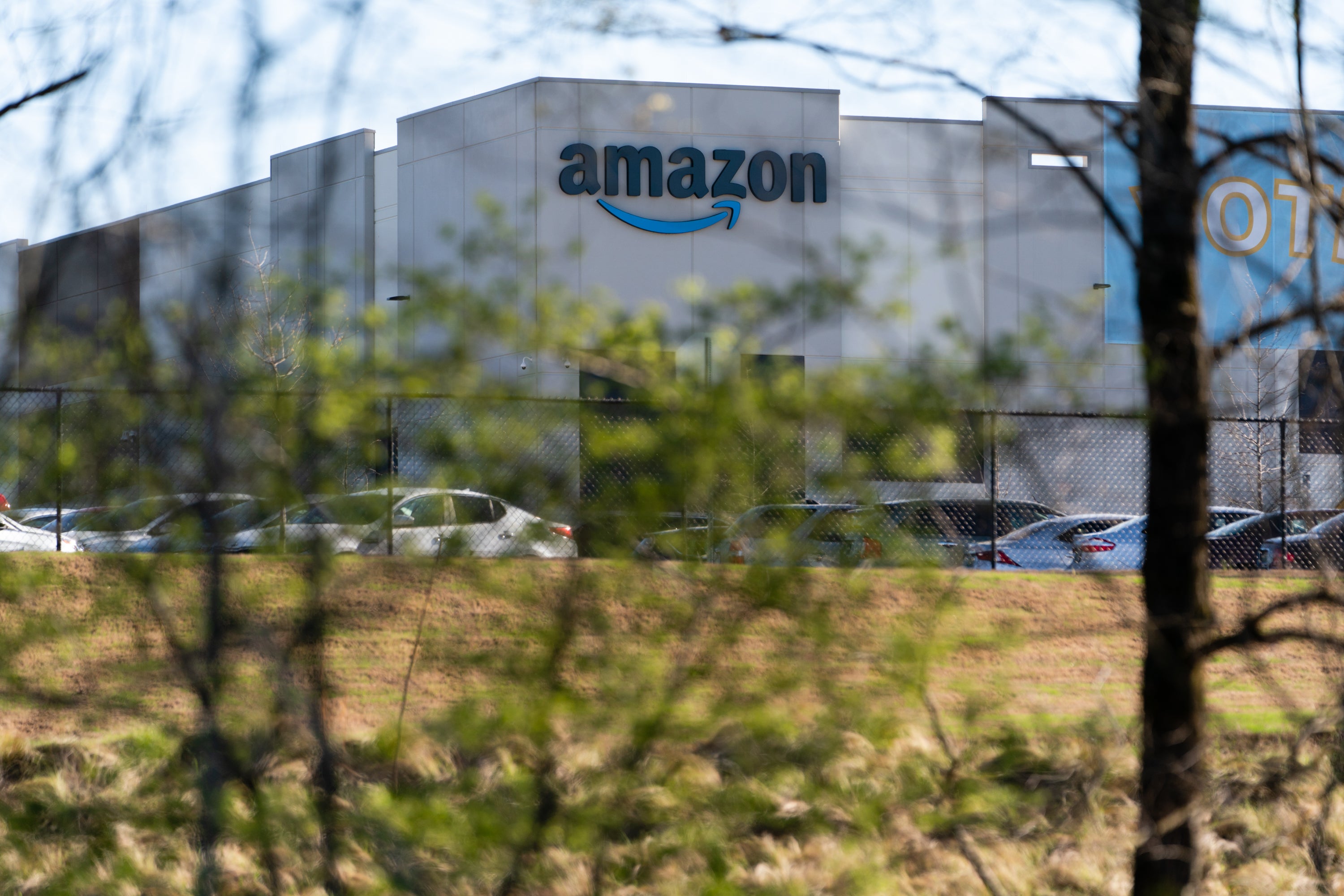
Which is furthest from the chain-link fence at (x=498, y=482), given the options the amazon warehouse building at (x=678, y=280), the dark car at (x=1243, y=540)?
the dark car at (x=1243, y=540)

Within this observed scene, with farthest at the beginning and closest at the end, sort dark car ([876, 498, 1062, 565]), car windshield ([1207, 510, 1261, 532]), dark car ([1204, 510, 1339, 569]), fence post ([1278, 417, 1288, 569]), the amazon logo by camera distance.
→ the amazon logo → car windshield ([1207, 510, 1261, 532]) → dark car ([1204, 510, 1339, 569]) → fence post ([1278, 417, 1288, 569]) → dark car ([876, 498, 1062, 565])

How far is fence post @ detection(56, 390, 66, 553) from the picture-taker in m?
5.58

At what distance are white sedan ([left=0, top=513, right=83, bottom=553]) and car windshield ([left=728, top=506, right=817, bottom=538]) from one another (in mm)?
6003

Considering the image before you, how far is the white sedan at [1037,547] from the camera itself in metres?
11.0

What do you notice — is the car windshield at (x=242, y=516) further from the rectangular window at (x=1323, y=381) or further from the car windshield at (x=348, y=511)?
the rectangular window at (x=1323, y=381)

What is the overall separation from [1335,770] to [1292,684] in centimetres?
533

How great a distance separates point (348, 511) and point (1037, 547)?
28.9 ft

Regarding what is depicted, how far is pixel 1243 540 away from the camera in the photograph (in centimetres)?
1144

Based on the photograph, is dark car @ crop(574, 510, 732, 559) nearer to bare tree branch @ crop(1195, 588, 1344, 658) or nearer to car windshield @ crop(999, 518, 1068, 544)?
bare tree branch @ crop(1195, 588, 1344, 658)

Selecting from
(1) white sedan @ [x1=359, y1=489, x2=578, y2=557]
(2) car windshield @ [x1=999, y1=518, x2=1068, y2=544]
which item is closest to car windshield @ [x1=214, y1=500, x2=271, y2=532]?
(1) white sedan @ [x1=359, y1=489, x2=578, y2=557]

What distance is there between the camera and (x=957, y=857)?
5.23 m

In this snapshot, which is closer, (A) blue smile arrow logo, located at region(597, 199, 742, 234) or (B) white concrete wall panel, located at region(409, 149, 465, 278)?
(B) white concrete wall panel, located at region(409, 149, 465, 278)

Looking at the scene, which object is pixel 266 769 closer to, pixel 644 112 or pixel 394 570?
pixel 394 570

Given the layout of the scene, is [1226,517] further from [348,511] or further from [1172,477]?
[348,511]
